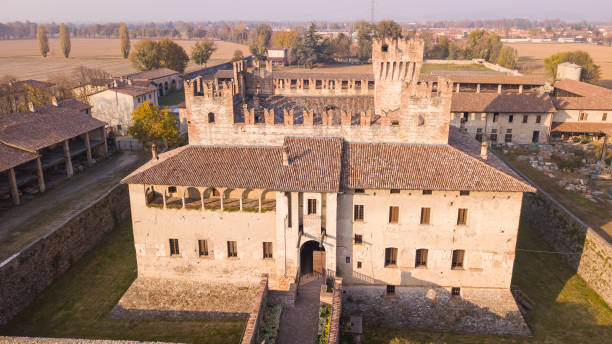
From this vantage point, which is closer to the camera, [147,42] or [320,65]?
[147,42]

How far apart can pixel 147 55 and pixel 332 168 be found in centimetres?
11541

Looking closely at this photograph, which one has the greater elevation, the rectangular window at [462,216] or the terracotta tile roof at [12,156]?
the terracotta tile roof at [12,156]

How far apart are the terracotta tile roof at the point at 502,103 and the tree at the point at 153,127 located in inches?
1807

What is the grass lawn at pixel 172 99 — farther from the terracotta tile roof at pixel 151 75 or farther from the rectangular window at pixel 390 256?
the rectangular window at pixel 390 256

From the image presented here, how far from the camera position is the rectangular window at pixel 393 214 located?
1314 inches

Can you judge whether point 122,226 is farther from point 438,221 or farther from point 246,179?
point 438,221

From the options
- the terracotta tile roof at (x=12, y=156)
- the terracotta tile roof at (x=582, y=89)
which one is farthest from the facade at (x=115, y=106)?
the terracotta tile roof at (x=582, y=89)

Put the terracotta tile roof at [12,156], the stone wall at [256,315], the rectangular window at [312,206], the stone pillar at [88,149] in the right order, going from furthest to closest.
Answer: the stone pillar at [88,149], the terracotta tile roof at [12,156], the rectangular window at [312,206], the stone wall at [256,315]

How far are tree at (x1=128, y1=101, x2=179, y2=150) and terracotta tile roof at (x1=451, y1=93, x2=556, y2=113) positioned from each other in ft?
151

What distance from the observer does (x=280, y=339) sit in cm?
2973

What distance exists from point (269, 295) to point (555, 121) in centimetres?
6695

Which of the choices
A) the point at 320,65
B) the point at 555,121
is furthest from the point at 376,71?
the point at 320,65

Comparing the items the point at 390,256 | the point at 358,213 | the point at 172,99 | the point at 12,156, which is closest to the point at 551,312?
the point at 390,256

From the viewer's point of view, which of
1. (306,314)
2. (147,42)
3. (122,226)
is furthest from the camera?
(147,42)
